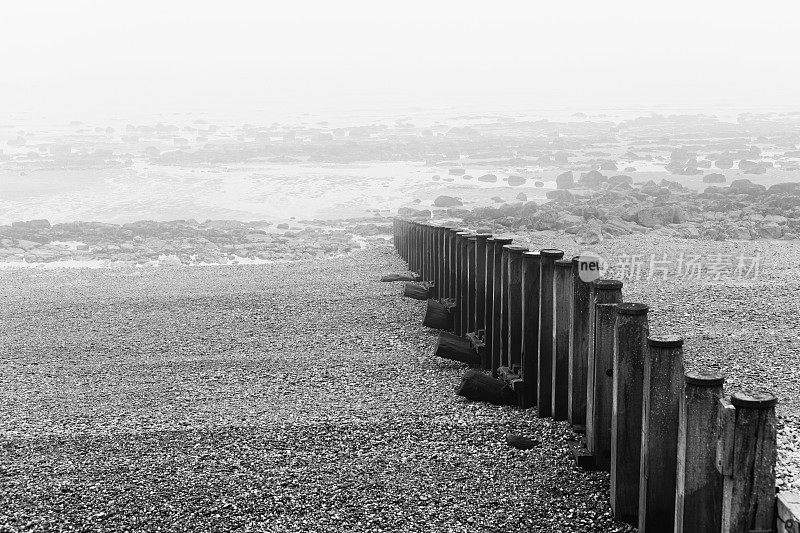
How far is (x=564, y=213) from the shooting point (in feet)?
92.4

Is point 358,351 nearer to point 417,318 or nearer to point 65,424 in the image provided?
point 417,318

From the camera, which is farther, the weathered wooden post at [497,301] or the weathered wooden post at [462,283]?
the weathered wooden post at [462,283]

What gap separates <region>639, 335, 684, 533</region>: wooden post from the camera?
14.6 ft

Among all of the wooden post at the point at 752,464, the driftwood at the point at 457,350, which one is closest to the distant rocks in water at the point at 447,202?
the driftwood at the point at 457,350

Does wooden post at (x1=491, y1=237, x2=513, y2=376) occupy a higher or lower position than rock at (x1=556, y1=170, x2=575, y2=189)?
higher

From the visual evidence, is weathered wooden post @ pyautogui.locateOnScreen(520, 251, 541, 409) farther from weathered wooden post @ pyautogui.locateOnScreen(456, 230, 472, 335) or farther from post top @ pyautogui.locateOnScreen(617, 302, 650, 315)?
weathered wooden post @ pyautogui.locateOnScreen(456, 230, 472, 335)

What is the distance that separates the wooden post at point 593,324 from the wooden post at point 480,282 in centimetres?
360

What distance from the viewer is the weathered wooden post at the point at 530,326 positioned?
7344mm

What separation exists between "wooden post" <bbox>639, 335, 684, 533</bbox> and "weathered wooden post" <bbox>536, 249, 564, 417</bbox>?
2.34 m

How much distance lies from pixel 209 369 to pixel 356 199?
132 ft

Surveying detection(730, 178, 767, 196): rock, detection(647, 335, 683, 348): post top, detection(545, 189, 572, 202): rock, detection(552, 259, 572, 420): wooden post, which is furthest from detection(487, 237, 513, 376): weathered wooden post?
detection(545, 189, 572, 202): rock

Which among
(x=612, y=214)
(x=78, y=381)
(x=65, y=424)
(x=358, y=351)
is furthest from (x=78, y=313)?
(x=612, y=214)

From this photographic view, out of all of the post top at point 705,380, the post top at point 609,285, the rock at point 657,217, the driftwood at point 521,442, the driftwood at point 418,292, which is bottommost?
the rock at point 657,217

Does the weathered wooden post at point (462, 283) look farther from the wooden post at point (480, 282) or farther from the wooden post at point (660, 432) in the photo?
the wooden post at point (660, 432)
